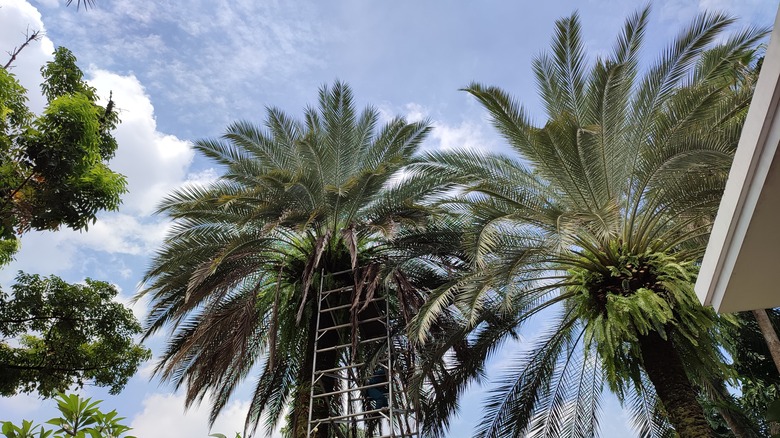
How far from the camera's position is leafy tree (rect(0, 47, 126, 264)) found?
9.42m

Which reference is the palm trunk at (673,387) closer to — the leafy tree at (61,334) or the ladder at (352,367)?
the ladder at (352,367)

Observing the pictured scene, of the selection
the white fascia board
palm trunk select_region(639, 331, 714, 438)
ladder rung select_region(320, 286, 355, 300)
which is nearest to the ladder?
ladder rung select_region(320, 286, 355, 300)

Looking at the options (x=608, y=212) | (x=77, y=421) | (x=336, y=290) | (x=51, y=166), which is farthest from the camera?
(x=336, y=290)

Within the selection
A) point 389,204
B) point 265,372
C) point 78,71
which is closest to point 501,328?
point 389,204

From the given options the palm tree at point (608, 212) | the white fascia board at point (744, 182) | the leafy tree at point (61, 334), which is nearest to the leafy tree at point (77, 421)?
the white fascia board at point (744, 182)

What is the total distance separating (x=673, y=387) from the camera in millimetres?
7559

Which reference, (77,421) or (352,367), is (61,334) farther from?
(77,421)

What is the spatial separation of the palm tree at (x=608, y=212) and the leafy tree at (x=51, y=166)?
5.31 meters

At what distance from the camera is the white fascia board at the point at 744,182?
2.95 meters

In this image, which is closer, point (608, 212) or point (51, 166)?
point (608, 212)

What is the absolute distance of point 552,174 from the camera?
28.5 feet

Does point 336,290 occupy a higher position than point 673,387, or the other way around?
point 336,290

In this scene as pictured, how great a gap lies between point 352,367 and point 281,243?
287 centimetres

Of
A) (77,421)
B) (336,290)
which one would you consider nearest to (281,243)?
(336,290)
